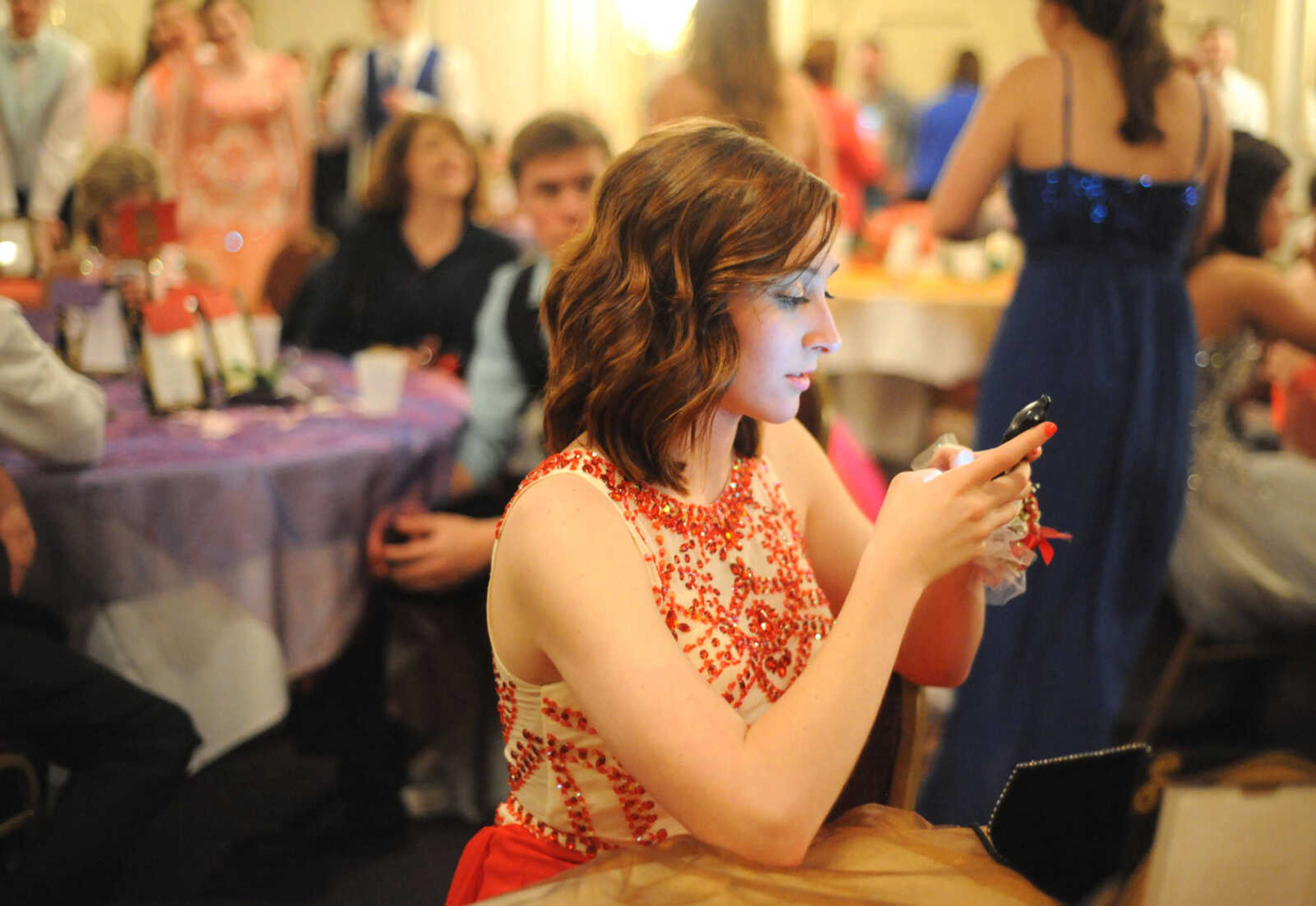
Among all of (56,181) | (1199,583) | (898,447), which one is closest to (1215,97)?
(1199,583)

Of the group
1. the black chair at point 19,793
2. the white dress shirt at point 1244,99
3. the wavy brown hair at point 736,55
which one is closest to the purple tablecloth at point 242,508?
the black chair at point 19,793

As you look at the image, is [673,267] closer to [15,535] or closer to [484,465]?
[15,535]

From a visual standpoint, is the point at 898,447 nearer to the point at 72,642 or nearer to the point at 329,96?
the point at 329,96

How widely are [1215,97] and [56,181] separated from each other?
3.22 meters

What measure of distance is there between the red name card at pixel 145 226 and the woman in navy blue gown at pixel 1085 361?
1527 millimetres

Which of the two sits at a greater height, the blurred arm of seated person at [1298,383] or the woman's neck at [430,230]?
the woman's neck at [430,230]

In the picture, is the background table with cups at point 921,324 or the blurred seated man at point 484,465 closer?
the blurred seated man at point 484,465

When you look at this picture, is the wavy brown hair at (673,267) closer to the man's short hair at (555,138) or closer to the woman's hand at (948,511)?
the woman's hand at (948,511)

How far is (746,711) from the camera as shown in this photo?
1.07 metres

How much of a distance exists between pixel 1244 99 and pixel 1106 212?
13.0 ft

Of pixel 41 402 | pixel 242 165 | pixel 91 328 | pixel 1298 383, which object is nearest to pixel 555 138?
pixel 91 328

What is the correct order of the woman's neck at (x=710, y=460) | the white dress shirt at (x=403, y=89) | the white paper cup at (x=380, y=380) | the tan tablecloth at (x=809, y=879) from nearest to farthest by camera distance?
the tan tablecloth at (x=809, y=879) → the woman's neck at (x=710, y=460) → the white paper cup at (x=380, y=380) → the white dress shirt at (x=403, y=89)

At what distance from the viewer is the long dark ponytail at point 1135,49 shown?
81.0 inches

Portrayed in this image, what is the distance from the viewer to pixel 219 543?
1876mm
